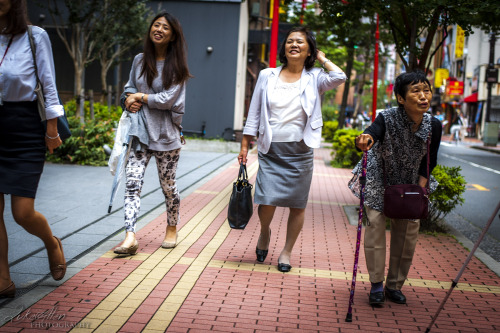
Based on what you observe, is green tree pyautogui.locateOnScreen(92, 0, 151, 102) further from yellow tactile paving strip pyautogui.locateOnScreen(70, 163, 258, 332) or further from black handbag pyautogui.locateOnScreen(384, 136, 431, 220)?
black handbag pyautogui.locateOnScreen(384, 136, 431, 220)

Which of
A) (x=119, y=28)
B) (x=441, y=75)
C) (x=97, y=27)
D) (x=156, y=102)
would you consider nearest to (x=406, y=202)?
(x=156, y=102)

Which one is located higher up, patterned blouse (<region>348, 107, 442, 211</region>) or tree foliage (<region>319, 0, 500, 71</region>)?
tree foliage (<region>319, 0, 500, 71</region>)

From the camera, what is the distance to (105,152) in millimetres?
12477

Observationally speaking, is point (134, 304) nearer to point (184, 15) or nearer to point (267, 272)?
point (267, 272)

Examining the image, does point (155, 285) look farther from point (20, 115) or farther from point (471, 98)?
point (471, 98)

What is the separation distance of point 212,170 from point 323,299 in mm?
8278

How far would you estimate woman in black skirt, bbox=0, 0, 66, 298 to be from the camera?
148 inches

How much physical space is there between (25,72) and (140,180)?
64.1 inches

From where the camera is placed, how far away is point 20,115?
3.83 m

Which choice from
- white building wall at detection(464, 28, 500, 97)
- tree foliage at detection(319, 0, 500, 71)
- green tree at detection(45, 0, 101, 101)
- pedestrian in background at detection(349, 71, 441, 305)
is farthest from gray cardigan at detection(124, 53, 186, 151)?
white building wall at detection(464, 28, 500, 97)

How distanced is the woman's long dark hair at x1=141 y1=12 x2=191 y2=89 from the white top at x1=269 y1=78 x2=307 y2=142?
3.01 feet

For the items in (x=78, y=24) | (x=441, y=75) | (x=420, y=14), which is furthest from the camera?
(x=441, y=75)

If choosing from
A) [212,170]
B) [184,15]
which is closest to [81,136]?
[212,170]

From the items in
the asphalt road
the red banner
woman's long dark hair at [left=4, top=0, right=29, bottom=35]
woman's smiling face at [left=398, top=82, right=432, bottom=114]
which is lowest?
the asphalt road
